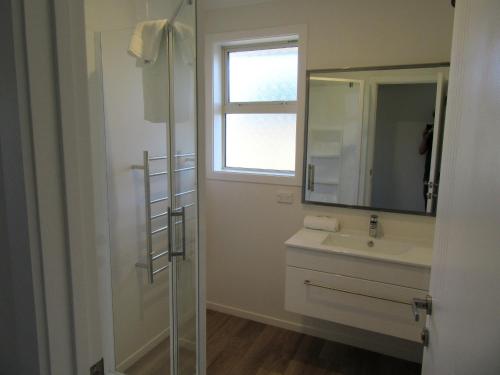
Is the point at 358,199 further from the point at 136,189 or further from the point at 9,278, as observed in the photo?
the point at 9,278

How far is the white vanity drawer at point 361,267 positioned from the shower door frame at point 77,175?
5.37 ft

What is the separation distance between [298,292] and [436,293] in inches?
52.6

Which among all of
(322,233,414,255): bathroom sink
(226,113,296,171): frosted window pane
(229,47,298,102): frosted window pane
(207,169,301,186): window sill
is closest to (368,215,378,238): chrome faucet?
(322,233,414,255): bathroom sink

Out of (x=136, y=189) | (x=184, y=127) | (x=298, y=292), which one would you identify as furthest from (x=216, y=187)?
(x=184, y=127)

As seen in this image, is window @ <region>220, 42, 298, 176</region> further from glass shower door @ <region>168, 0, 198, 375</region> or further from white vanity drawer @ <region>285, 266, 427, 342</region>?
glass shower door @ <region>168, 0, 198, 375</region>

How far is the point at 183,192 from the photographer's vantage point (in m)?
1.71

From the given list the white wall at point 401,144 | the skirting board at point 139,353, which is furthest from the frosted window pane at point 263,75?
the skirting board at point 139,353

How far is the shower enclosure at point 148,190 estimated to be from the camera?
167 centimetres

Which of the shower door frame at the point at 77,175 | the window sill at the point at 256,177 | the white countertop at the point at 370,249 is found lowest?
the white countertop at the point at 370,249

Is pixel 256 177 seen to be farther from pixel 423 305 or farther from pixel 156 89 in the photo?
pixel 423 305

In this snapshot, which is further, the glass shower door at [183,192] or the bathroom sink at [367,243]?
the bathroom sink at [367,243]

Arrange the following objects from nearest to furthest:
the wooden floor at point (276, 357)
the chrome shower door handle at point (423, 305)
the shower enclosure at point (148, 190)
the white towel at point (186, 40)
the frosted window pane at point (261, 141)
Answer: the chrome shower door handle at point (423, 305) → the white towel at point (186, 40) → the shower enclosure at point (148, 190) → the wooden floor at point (276, 357) → the frosted window pane at point (261, 141)

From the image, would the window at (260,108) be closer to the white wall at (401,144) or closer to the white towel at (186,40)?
the white wall at (401,144)

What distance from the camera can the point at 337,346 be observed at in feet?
8.82
